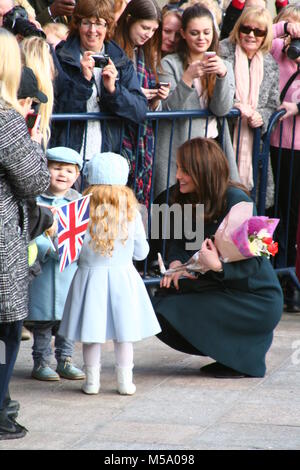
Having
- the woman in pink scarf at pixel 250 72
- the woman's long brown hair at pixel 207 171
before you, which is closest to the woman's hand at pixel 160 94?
the woman in pink scarf at pixel 250 72

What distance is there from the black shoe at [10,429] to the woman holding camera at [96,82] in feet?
8.09

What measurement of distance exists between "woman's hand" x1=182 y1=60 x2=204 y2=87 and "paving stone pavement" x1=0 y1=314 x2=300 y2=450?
2.04 m

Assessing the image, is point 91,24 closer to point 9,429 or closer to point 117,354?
point 117,354

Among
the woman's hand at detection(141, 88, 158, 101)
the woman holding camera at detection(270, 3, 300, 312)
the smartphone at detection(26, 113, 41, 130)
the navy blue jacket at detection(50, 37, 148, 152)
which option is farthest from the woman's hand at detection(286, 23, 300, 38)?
the smartphone at detection(26, 113, 41, 130)

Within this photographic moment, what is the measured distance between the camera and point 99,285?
5562mm

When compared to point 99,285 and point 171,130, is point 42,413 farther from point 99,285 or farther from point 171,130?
point 171,130

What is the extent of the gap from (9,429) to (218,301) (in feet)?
5.50

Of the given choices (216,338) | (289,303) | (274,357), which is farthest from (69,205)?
(289,303)

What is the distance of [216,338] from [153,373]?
44 cm

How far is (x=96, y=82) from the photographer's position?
22.9ft

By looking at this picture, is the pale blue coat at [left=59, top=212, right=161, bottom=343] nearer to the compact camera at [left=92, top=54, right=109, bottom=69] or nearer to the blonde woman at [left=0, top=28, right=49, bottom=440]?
the blonde woman at [left=0, top=28, right=49, bottom=440]

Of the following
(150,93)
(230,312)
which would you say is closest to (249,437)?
(230,312)

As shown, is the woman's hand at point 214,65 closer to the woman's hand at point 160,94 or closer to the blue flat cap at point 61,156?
the woman's hand at point 160,94

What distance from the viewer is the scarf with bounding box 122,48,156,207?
7297mm
